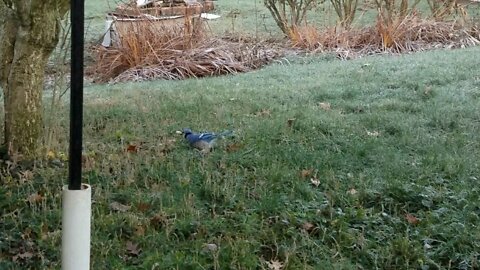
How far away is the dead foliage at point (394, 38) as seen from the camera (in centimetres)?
1012

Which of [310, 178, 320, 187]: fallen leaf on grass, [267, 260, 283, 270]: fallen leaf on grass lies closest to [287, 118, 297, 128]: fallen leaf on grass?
[310, 178, 320, 187]: fallen leaf on grass

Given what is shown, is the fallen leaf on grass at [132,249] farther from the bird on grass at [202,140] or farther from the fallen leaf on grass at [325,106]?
the fallen leaf on grass at [325,106]

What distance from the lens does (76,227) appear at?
79.0 inches

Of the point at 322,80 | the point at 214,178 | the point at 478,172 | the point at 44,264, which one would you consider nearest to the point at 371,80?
the point at 322,80

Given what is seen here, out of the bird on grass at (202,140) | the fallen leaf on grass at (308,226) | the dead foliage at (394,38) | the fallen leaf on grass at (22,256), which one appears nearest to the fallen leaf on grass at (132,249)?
the fallen leaf on grass at (22,256)

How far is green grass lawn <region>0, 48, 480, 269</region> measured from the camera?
10.4ft

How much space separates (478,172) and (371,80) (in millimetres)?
3085

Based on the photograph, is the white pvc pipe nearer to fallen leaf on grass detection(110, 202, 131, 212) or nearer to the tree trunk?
fallen leaf on grass detection(110, 202, 131, 212)

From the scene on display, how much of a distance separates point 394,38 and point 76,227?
880 cm

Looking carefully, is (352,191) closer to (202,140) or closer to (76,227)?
(202,140)

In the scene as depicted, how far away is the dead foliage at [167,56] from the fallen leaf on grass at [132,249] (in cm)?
593

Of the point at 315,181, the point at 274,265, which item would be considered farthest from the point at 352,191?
the point at 274,265

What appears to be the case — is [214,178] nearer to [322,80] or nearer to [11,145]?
[11,145]

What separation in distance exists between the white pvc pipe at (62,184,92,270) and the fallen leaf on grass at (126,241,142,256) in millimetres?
1150
